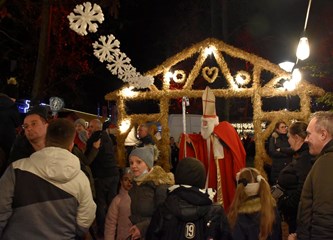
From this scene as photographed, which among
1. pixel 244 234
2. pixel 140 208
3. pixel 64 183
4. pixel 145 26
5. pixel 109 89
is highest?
pixel 145 26

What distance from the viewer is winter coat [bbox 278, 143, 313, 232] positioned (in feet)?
16.1

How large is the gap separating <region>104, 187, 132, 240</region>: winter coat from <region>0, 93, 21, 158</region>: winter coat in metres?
1.30

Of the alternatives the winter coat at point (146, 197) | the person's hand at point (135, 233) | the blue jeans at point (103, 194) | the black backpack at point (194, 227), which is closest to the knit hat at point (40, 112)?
the winter coat at point (146, 197)

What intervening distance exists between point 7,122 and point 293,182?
325 cm

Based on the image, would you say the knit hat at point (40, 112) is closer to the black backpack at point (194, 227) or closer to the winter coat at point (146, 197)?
the winter coat at point (146, 197)

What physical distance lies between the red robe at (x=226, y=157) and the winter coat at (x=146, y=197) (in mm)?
3981

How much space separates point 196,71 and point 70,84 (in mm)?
8710

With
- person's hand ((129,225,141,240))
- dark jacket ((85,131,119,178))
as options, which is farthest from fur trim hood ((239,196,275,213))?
dark jacket ((85,131,119,178))

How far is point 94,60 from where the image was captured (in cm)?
2289

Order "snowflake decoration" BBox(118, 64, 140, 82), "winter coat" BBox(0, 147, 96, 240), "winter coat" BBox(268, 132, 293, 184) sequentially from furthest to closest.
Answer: "winter coat" BBox(268, 132, 293, 184) → "snowflake decoration" BBox(118, 64, 140, 82) → "winter coat" BBox(0, 147, 96, 240)

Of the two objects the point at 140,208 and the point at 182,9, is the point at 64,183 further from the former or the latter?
the point at 182,9

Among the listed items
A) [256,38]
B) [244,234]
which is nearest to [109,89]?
[256,38]

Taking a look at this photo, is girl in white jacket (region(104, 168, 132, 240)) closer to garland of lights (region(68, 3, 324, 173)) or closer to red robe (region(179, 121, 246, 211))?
red robe (region(179, 121, 246, 211))

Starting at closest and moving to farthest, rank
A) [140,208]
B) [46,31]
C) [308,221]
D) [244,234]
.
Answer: [308,221], [140,208], [244,234], [46,31]
